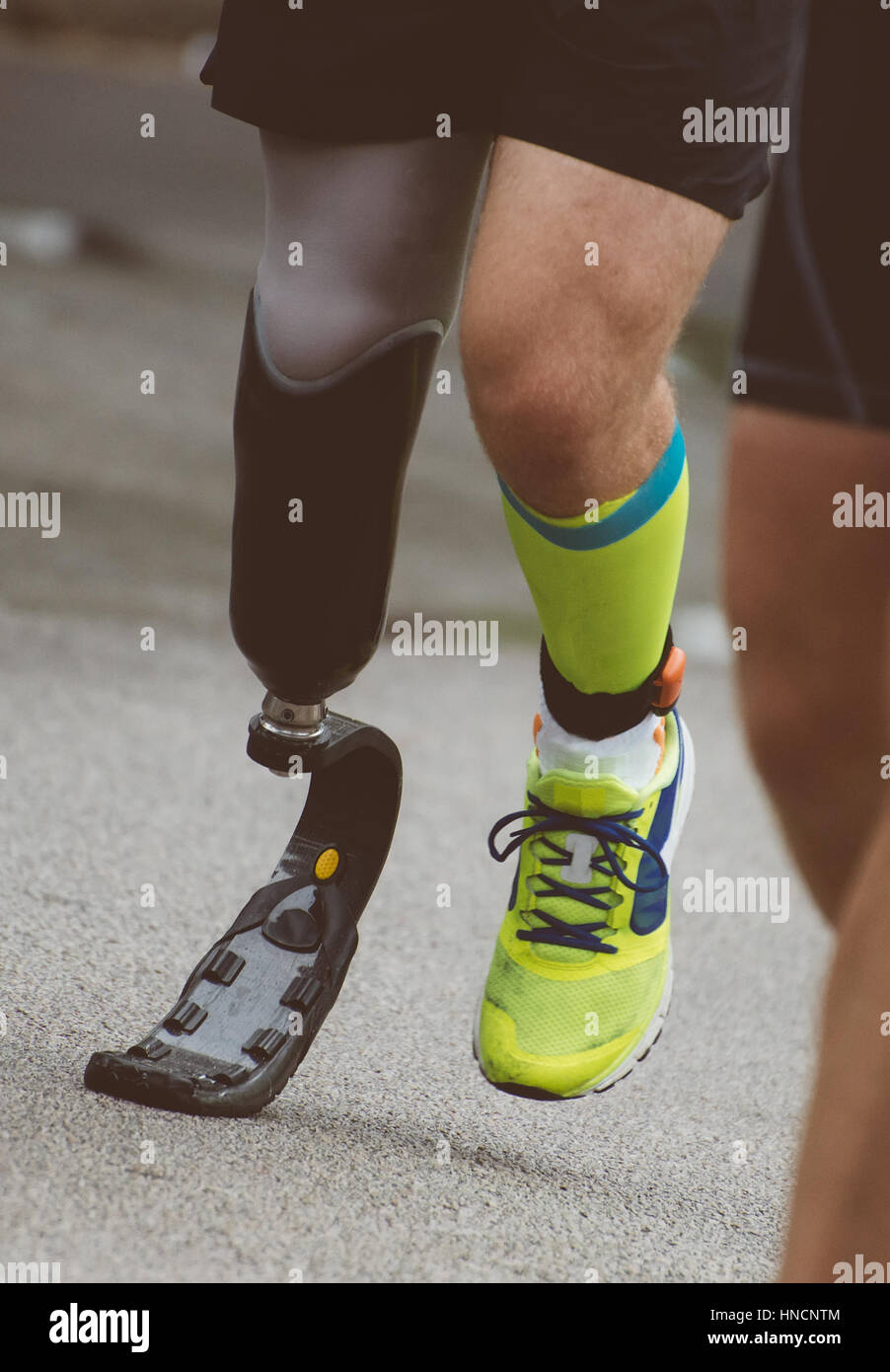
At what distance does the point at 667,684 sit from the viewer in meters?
1.76

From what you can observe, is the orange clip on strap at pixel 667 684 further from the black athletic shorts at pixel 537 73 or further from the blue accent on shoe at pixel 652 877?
the black athletic shorts at pixel 537 73

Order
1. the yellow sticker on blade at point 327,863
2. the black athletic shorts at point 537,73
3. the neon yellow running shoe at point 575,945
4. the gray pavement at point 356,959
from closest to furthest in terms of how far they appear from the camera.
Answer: the black athletic shorts at point 537,73 → the gray pavement at point 356,959 → the neon yellow running shoe at point 575,945 → the yellow sticker on blade at point 327,863

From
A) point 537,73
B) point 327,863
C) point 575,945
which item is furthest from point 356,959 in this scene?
point 537,73

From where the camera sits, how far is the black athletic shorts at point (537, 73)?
1.42m

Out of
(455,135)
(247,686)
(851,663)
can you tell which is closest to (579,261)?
(455,135)

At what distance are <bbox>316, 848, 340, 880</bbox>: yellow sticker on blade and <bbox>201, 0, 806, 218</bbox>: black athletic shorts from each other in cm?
75

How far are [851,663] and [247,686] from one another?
2003 mm

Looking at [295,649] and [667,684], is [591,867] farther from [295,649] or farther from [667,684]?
[295,649]

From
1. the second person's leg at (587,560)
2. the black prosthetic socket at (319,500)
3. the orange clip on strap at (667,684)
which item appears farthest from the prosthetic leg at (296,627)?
the orange clip on strap at (667,684)

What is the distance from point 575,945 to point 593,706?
244 mm

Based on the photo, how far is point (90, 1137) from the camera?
1.60m

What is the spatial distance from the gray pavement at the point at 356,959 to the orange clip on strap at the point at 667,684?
510 millimetres

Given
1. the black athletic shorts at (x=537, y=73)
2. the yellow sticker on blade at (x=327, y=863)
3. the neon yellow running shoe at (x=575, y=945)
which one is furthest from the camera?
the yellow sticker on blade at (x=327, y=863)

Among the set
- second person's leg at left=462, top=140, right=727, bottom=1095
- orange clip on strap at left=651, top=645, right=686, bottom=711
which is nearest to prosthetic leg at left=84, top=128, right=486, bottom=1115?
second person's leg at left=462, top=140, right=727, bottom=1095
